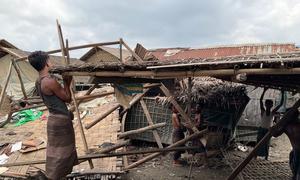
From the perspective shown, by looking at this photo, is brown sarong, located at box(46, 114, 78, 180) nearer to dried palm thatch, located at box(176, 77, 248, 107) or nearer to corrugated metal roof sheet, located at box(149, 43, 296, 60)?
dried palm thatch, located at box(176, 77, 248, 107)

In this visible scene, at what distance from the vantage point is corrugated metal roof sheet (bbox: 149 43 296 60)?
→ 663 inches

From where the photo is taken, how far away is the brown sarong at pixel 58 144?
5371 mm

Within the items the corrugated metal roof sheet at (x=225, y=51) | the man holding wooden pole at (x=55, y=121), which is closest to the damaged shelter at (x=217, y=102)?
the man holding wooden pole at (x=55, y=121)

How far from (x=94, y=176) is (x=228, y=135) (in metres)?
4.24

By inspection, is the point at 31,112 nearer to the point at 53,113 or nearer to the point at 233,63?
→ the point at 53,113

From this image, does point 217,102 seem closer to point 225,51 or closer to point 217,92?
point 217,92

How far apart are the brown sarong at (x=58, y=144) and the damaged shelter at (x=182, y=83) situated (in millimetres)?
883

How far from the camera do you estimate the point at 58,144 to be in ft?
17.8

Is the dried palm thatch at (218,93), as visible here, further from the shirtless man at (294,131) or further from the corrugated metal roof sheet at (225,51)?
the corrugated metal roof sheet at (225,51)

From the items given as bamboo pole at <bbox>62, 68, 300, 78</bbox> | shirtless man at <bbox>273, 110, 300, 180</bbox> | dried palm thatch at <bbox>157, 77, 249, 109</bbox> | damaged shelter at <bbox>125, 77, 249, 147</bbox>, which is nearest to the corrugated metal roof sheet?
→ damaged shelter at <bbox>125, 77, 249, 147</bbox>

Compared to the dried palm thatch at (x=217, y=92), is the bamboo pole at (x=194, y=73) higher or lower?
higher

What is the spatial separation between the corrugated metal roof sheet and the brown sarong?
1143 cm

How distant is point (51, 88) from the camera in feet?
16.9

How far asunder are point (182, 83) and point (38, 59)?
16.5ft
